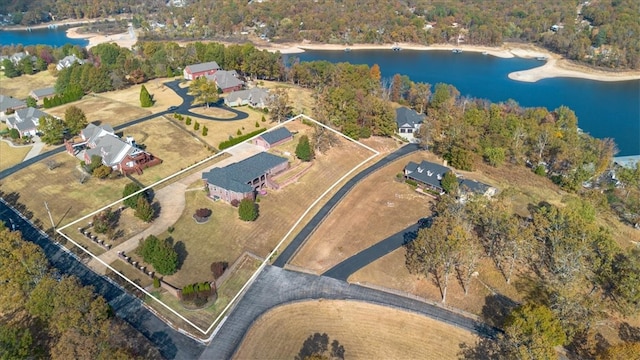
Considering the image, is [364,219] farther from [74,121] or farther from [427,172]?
[74,121]

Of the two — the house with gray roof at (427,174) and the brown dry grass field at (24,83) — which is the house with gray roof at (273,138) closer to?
the house with gray roof at (427,174)

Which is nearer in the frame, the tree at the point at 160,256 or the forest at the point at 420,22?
the tree at the point at 160,256

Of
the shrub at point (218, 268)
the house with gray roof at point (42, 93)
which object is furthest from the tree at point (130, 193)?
the house with gray roof at point (42, 93)

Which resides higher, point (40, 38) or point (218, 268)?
point (218, 268)

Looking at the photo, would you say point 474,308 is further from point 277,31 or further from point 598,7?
point 598,7

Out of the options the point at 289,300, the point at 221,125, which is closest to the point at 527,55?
the point at 221,125

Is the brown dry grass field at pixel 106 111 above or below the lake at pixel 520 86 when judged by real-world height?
below

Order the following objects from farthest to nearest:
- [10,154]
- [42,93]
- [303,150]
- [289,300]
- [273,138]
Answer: [42,93]
[273,138]
[10,154]
[303,150]
[289,300]

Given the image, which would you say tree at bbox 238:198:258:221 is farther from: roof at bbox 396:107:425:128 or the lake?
the lake
